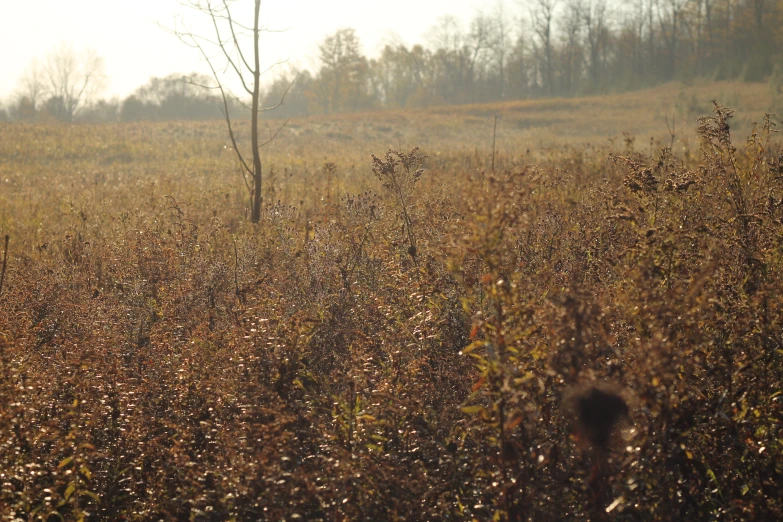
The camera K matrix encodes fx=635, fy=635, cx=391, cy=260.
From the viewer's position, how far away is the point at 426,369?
354 cm

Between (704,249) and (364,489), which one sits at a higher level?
(704,249)

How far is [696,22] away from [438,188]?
62.5m

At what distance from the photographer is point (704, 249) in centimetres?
347

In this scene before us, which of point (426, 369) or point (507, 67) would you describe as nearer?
point (426, 369)

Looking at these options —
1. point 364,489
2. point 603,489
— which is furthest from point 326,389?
point 603,489

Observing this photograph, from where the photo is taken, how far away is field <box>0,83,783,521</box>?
2.52 m

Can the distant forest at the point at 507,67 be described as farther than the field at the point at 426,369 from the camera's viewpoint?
Yes

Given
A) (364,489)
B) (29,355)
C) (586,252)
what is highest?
(586,252)

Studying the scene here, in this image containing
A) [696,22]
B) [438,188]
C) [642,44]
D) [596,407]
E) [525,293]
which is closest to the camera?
[596,407]

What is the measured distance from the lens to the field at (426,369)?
252cm

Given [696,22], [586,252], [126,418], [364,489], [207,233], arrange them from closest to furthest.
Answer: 1. [364,489]
2. [126,418]
3. [586,252]
4. [207,233]
5. [696,22]

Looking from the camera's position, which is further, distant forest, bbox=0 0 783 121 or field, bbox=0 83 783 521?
distant forest, bbox=0 0 783 121

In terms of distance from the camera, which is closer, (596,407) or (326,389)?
(596,407)

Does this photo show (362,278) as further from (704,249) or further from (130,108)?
(130,108)
